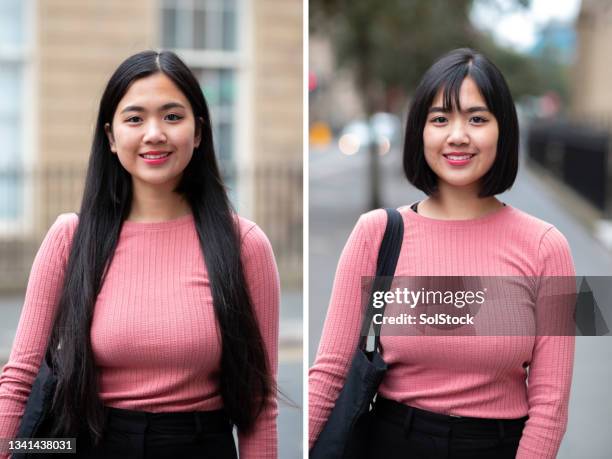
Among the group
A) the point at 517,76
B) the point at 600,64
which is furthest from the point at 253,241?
the point at 600,64

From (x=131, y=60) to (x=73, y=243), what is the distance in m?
0.45

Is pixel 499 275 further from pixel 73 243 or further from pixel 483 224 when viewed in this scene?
pixel 73 243

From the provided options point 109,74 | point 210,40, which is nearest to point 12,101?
point 109,74

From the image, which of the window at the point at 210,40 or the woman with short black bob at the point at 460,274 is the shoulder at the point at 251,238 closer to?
the woman with short black bob at the point at 460,274

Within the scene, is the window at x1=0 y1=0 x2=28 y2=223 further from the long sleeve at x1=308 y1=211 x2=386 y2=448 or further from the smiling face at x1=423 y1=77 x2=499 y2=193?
the smiling face at x1=423 y1=77 x2=499 y2=193

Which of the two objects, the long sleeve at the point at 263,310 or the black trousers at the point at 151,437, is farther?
the long sleeve at the point at 263,310

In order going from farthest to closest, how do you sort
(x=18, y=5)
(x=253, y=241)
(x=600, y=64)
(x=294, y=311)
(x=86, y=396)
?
(x=600, y=64)
(x=18, y=5)
(x=294, y=311)
(x=253, y=241)
(x=86, y=396)

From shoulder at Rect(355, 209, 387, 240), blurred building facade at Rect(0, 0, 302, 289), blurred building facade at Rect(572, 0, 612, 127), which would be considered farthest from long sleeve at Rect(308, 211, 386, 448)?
→ blurred building facade at Rect(572, 0, 612, 127)

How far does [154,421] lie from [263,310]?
0.37m

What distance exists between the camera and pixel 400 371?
227 cm

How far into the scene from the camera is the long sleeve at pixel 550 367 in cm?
218

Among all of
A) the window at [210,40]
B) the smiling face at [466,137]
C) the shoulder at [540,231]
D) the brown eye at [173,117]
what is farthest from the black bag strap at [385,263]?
the window at [210,40]

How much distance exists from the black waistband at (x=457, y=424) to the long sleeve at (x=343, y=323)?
185 millimetres

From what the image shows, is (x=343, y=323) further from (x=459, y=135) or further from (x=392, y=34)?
(x=392, y=34)
